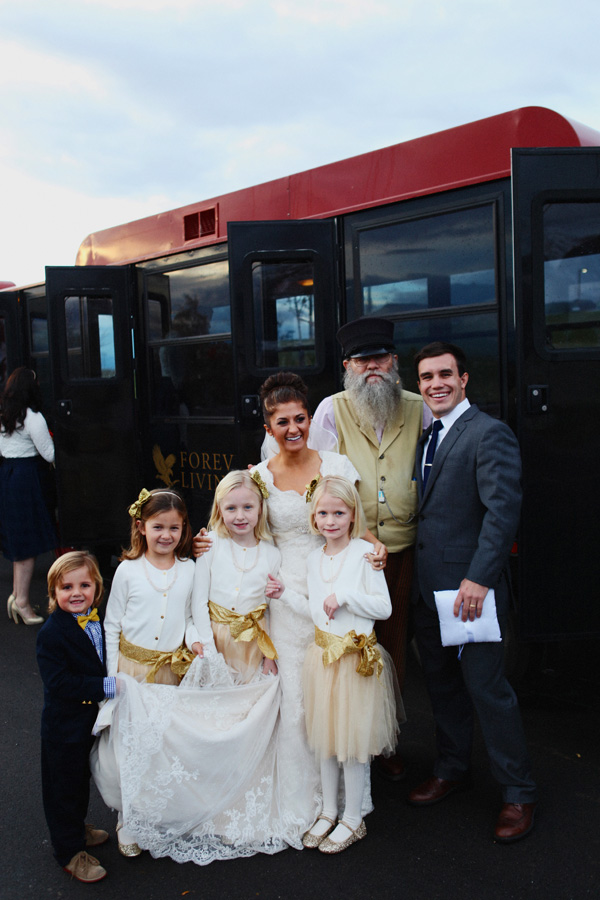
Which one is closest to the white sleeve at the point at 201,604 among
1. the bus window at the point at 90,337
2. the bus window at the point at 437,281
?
the bus window at the point at 437,281

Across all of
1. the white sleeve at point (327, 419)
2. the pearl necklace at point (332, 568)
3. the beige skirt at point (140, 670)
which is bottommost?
the beige skirt at point (140, 670)

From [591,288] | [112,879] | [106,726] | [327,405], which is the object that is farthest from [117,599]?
[591,288]

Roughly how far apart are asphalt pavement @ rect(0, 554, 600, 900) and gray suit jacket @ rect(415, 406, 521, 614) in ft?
2.65

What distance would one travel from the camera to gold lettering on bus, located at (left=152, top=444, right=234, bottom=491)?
484cm

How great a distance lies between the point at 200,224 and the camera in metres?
4.90

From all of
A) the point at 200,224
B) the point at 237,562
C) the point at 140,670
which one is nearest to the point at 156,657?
the point at 140,670

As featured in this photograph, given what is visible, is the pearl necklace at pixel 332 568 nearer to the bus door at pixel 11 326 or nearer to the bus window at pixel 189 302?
the bus window at pixel 189 302

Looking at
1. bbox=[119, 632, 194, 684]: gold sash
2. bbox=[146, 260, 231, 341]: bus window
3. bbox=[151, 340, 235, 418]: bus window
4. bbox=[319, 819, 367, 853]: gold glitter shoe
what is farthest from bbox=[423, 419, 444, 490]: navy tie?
bbox=[146, 260, 231, 341]: bus window

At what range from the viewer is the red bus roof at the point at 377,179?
3.41 meters

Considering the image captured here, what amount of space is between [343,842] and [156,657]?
3.01ft

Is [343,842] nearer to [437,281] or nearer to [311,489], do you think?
[311,489]

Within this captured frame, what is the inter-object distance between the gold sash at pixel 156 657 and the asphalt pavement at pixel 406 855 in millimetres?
641

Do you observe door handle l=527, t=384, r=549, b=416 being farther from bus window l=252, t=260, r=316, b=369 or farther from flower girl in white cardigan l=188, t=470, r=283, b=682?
bus window l=252, t=260, r=316, b=369

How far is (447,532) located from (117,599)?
1.22 m
